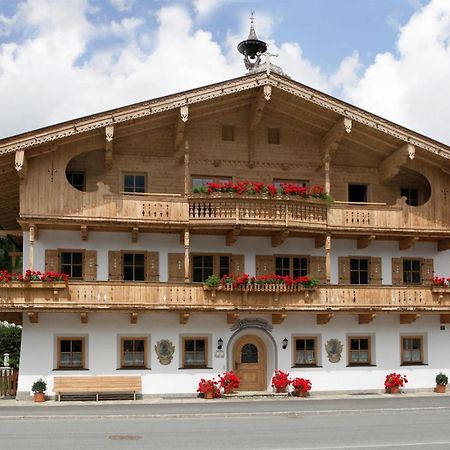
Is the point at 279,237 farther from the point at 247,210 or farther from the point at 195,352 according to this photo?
Result: the point at 195,352

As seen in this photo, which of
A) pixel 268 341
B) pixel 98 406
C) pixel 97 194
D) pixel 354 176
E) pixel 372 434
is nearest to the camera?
pixel 372 434

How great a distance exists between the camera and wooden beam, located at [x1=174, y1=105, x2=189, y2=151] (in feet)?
85.6

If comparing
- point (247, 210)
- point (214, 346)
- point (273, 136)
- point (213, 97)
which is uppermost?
point (213, 97)

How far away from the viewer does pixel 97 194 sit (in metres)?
25.6

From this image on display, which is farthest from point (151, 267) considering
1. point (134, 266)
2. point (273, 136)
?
point (273, 136)

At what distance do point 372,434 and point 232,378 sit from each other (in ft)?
31.1

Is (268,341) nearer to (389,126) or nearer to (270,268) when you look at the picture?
(270,268)

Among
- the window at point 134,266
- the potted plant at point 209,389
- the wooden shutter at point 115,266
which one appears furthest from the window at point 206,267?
the potted plant at point 209,389

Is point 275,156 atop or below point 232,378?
atop

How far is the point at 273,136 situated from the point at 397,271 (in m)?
7.17

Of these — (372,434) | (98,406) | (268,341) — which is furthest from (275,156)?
(372,434)

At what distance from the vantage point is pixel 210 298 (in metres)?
25.8

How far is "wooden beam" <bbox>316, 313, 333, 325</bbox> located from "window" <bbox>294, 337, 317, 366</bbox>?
0.67m

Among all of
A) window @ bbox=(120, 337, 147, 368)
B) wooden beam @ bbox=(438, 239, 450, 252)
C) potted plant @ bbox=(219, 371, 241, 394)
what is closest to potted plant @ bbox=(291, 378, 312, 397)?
potted plant @ bbox=(219, 371, 241, 394)
